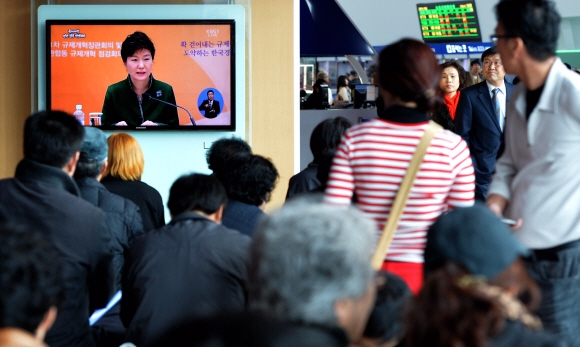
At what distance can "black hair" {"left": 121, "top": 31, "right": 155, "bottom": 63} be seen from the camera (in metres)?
7.12

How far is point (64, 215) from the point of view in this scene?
9.77ft

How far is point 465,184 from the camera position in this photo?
279cm

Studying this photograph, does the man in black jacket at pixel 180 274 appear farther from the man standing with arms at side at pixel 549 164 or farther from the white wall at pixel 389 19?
the white wall at pixel 389 19

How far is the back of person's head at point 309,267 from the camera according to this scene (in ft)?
5.38

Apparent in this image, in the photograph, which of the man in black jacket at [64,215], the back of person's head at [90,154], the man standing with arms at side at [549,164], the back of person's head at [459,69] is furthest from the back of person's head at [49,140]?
the back of person's head at [459,69]

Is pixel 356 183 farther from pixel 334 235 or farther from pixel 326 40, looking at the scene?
pixel 326 40

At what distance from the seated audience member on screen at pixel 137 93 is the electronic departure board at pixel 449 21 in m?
14.3

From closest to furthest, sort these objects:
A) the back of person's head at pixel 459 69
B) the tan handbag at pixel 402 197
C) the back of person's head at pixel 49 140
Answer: the tan handbag at pixel 402 197, the back of person's head at pixel 49 140, the back of person's head at pixel 459 69

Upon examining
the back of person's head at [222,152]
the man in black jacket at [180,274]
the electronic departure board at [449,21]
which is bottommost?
the man in black jacket at [180,274]

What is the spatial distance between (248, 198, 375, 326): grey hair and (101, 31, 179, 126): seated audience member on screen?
18.3 feet

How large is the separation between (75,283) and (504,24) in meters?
1.82

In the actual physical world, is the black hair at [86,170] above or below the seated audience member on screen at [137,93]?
below

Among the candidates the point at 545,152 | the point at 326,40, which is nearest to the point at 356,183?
the point at 545,152

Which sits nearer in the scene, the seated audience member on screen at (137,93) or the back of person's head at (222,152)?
the back of person's head at (222,152)
